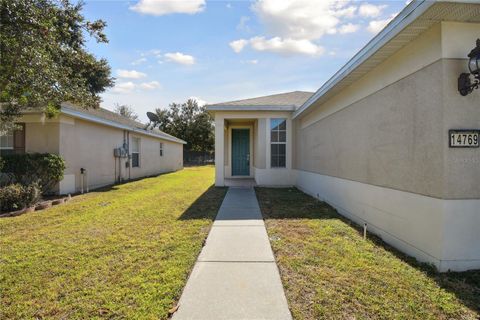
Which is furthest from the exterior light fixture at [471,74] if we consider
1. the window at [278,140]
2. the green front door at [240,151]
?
the green front door at [240,151]

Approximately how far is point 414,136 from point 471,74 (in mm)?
958

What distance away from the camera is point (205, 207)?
753cm

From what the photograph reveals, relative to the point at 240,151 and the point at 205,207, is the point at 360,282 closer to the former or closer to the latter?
the point at 205,207

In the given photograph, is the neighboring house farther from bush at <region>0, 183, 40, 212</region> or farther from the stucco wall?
bush at <region>0, 183, 40, 212</region>

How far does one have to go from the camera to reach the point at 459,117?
11.2 feet

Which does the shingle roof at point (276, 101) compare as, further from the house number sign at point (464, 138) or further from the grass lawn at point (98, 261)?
the house number sign at point (464, 138)

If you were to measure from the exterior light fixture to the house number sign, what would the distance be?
0.47 metres

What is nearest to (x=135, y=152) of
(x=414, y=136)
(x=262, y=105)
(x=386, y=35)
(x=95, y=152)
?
(x=95, y=152)


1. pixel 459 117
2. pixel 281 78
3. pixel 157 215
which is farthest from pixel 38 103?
pixel 281 78

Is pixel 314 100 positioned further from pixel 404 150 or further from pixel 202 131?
pixel 202 131

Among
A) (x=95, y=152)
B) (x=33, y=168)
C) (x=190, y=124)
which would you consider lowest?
(x=33, y=168)

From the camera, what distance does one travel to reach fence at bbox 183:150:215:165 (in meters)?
34.1

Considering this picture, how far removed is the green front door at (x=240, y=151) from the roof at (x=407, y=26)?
32.4 ft

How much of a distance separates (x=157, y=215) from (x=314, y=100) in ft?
17.2
